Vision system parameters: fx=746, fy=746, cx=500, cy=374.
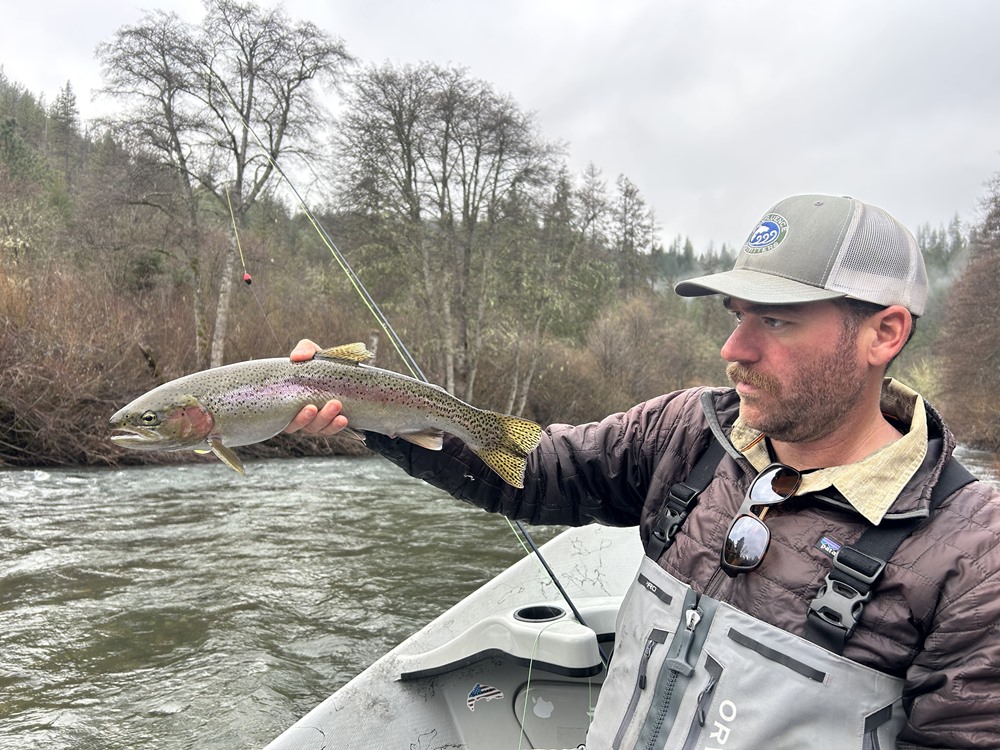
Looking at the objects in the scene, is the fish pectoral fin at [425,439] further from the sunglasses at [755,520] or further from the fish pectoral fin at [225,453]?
the sunglasses at [755,520]

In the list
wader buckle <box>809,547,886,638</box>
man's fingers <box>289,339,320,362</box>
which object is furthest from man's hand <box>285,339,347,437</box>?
wader buckle <box>809,547,886,638</box>

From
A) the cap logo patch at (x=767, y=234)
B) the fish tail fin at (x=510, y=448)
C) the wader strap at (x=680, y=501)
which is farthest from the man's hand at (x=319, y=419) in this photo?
the cap logo patch at (x=767, y=234)

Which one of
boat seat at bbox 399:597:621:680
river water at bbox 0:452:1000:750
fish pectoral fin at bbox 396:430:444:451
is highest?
fish pectoral fin at bbox 396:430:444:451

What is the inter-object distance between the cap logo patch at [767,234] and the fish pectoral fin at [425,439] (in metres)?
1.24

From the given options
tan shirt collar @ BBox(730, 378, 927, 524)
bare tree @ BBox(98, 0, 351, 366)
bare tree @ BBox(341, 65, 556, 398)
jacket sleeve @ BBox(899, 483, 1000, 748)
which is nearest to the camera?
jacket sleeve @ BBox(899, 483, 1000, 748)

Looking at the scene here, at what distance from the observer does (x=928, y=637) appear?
1.70 metres

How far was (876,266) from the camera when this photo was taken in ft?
6.63

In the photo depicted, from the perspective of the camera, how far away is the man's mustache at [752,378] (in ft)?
6.89

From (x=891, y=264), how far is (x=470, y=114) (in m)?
26.2

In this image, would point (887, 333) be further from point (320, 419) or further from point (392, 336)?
point (392, 336)

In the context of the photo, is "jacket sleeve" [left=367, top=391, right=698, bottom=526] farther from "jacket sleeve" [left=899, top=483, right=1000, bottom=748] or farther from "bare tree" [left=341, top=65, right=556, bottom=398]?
"bare tree" [left=341, top=65, right=556, bottom=398]

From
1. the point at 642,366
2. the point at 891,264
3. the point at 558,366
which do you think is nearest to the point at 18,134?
the point at 558,366

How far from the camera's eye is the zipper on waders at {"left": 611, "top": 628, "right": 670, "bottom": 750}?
208cm

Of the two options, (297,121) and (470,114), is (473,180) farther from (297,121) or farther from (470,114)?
(297,121)
